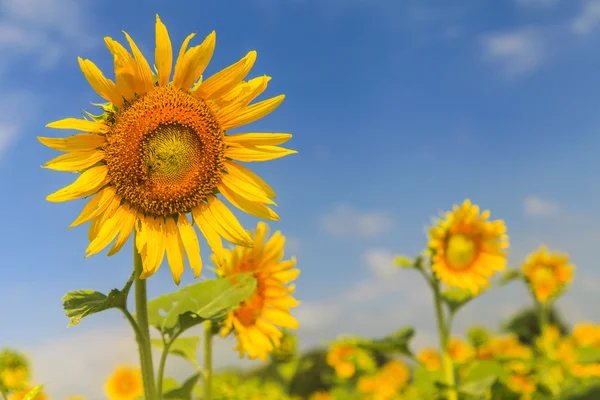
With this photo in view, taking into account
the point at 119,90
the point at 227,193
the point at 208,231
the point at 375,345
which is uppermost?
the point at 119,90

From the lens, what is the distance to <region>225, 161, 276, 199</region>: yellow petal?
3.33 metres

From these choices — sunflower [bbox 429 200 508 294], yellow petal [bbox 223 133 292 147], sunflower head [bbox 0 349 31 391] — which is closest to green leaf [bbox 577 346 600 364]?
sunflower [bbox 429 200 508 294]

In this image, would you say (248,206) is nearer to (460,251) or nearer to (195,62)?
(195,62)

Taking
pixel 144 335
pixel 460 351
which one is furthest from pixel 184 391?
pixel 460 351

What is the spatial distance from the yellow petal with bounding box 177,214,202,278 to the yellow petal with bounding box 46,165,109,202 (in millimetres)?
449

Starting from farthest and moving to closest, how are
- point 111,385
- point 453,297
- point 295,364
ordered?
point 295,364
point 111,385
point 453,297

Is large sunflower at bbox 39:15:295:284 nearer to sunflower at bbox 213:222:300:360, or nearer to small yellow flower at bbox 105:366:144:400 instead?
sunflower at bbox 213:222:300:360

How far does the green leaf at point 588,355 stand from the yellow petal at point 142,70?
5556 millimetres

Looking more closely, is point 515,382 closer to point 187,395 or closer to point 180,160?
point 187,395

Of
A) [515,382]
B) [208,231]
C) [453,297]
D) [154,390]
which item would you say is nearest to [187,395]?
[154,390]

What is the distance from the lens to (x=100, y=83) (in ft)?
9.72

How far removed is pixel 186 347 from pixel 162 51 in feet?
6.74

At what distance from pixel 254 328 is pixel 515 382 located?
6229mm

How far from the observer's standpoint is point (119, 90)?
303 cm
